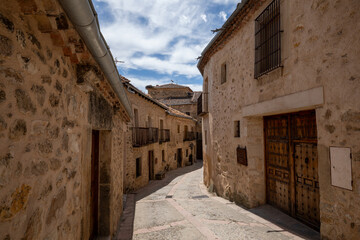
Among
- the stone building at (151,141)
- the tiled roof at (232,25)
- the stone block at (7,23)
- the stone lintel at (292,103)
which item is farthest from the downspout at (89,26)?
the stone building at (151,141)

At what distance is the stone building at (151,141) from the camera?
10870 mm

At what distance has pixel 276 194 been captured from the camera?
18.2ft

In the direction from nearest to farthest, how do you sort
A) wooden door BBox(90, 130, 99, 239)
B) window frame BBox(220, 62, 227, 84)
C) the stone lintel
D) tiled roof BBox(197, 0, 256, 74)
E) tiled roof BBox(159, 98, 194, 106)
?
the stone lintel, wooden door BBox(90, 130, 99, 239), tiled roof BBox(197, 0, 256, 74), window frame BBox(220, 62, 227, 84), tiled roof BBox(159, 98, 194, 106)

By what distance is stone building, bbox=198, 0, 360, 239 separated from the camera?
3.20 meters

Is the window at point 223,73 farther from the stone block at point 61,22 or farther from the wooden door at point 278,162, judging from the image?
the stone block at point 61,22

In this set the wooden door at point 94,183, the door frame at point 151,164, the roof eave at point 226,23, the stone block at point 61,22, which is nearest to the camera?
the stone block at point 61,22

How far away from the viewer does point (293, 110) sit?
4449 mm

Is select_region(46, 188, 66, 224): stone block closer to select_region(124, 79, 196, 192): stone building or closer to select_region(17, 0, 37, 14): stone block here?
select_region(17, 0, 37, 14): stone block

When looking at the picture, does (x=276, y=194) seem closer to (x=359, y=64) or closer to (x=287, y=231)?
(x=287, y=231)

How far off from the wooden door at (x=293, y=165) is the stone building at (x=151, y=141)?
6.49 meters

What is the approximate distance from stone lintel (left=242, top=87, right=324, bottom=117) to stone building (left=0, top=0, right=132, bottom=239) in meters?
3.36

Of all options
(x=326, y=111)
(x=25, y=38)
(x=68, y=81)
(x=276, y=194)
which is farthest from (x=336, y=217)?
(x=25, y=38)

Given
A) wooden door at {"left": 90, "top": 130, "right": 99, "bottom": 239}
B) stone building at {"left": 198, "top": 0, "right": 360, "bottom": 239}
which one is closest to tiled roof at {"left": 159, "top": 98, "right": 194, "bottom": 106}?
stone building at {"left": 198, "top": 0, "right": 360, "bottom": 239}

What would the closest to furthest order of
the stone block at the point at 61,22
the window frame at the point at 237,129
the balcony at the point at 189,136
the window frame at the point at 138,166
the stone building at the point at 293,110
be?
the stone block at the point at 61,22 < the stone building at the point at 293,110 < the window frame at the point at 237,129 < the window frame at the point at 138,166 < the balcony at the point at 189,136
